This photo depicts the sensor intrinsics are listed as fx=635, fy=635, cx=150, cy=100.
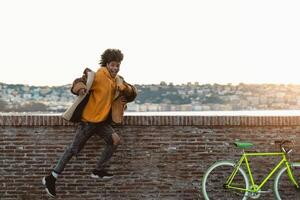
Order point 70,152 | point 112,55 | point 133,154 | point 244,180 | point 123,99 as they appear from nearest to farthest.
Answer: point 112,55, point 70,152, point 123,99, point 244,180, point 133,154

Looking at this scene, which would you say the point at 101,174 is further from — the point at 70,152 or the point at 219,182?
the point at 219,182

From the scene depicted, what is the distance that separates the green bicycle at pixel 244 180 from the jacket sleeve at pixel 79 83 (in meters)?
2.16

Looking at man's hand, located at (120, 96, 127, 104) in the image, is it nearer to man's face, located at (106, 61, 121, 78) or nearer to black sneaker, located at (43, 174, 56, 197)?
man's face, located at (106, 61, 121, 78)

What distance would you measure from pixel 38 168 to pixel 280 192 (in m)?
3.60

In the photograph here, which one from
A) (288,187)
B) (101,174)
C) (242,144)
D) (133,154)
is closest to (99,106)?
(101,174)

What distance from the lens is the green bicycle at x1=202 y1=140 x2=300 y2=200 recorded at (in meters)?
8.98

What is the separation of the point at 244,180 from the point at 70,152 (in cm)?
252

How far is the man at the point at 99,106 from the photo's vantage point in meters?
8.55

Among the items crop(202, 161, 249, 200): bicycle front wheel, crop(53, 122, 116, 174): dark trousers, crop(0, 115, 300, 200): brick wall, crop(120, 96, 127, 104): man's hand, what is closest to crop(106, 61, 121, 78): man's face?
crop(120, 96, 127, 104): man's hand

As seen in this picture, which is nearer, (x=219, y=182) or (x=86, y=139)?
(x=86, y=139)

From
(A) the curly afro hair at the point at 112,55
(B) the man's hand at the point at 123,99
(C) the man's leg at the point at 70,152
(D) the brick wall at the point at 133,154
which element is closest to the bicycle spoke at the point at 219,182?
(D) the brick wall at the point at 133,154

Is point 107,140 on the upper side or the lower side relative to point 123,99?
lower

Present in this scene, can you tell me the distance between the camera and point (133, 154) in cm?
941

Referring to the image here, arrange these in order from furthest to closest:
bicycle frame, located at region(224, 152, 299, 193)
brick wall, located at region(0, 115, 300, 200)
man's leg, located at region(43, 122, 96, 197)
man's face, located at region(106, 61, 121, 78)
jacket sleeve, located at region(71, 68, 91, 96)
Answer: brick wall, located at region(0, 115, 300, 200) < bicycle frame, located at region(224, 152, 299, 193) < man's leg, located at region(43, 122, 96, 197) < man's face, located at region(106, 61, 121, 78) < jacket sleeve, located at region(71, 68, 91, 96)
